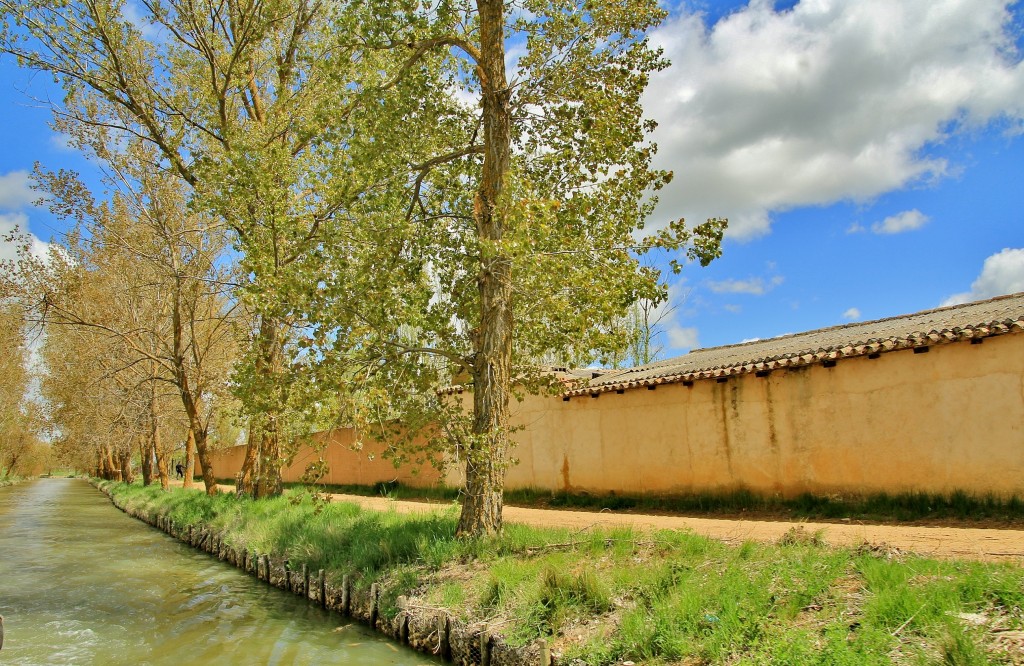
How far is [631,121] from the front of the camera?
365 inches

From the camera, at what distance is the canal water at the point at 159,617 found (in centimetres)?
830

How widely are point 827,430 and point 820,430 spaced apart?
128 millimetres

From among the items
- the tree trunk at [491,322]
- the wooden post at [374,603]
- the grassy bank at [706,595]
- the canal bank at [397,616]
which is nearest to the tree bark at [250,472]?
the canal bank at [397,616]

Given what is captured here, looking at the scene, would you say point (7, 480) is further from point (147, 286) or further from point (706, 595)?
point (706, 595)

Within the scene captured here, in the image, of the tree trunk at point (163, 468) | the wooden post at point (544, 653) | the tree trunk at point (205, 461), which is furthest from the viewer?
the tree trunk at point (163, 468)

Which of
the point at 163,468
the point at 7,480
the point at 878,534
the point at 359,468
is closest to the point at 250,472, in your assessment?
the point at 359,468

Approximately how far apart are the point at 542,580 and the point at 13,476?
90001 millimetres

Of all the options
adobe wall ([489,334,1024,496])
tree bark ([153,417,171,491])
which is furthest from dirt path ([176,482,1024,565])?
tree bark ([153,417,171,491])

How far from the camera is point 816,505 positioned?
11875 mm

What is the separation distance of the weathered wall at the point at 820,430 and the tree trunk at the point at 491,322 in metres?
1.37

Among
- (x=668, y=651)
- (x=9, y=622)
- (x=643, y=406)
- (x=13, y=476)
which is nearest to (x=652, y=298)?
Answer: (x=668, y=651)

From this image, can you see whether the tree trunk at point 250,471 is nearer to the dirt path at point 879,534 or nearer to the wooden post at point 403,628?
the dirt path at point 879,534

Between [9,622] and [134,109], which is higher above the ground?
[134,109]

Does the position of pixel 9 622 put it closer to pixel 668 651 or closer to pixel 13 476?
pixel 668 651
